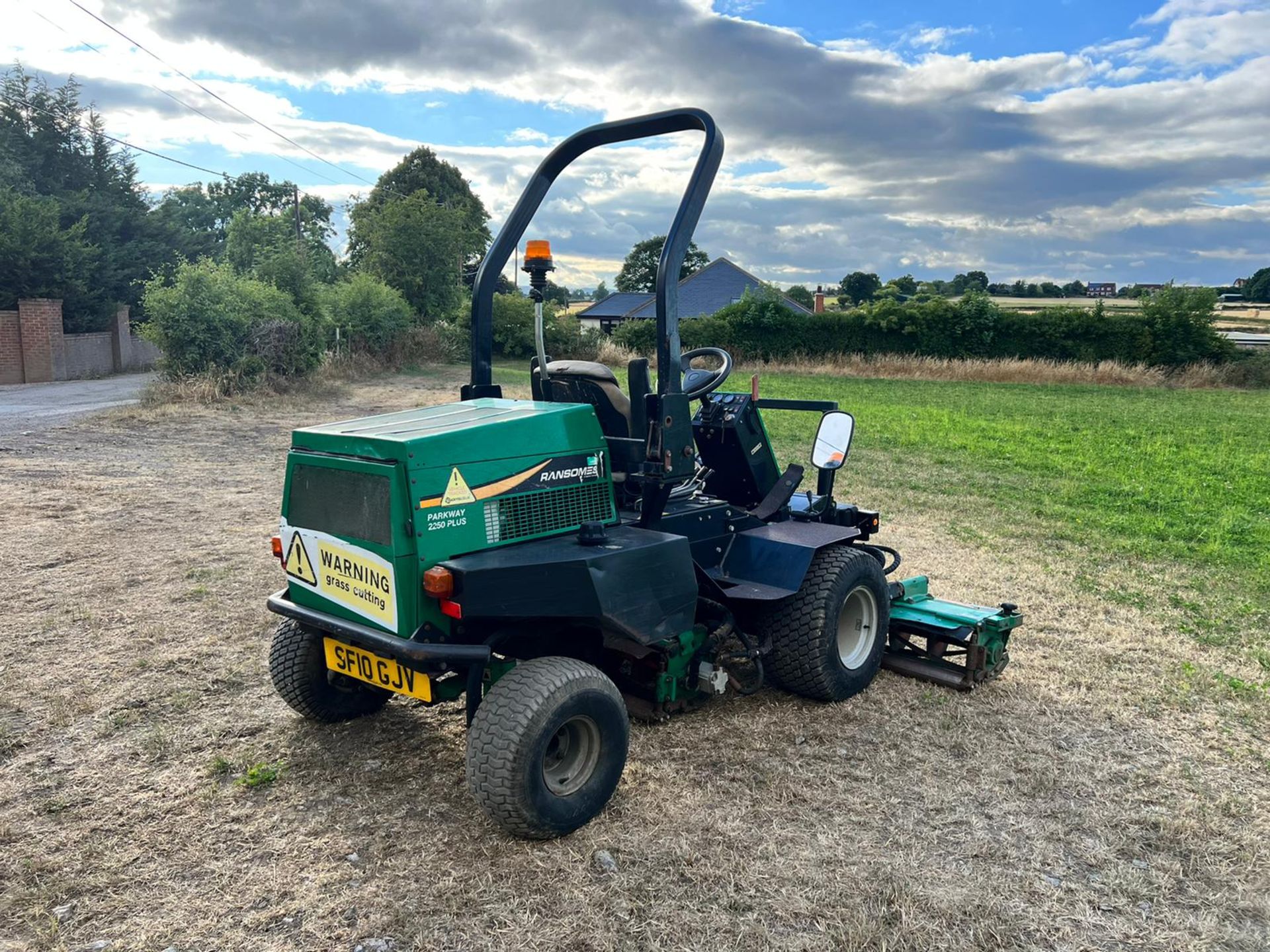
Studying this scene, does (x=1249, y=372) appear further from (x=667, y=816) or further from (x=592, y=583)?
(x=592, y=583)

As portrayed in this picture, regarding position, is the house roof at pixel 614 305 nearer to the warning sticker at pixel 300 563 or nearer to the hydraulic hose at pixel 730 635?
the hydraulic hose at pixel 730 635

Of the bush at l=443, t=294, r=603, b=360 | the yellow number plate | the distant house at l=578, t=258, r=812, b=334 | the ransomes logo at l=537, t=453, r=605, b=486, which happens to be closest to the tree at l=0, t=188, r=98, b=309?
the bush at l=443, t=294, r=603, b=360

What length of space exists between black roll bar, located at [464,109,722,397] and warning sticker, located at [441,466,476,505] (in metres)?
0.94

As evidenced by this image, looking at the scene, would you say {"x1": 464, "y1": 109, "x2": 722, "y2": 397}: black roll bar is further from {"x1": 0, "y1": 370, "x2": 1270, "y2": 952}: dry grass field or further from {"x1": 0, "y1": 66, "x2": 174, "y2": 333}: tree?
{"x1": 0, "y1": 66, "x2": 174, "y2": 333}: tree

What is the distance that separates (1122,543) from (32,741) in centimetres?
802

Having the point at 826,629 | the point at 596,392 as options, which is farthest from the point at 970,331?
the point at 596,392

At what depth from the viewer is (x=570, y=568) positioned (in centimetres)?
334

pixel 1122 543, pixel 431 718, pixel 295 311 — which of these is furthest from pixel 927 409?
pixel 431 718

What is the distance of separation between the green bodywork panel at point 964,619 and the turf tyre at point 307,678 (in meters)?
2.92

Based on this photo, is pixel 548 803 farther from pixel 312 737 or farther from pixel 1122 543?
pixel 1122 543

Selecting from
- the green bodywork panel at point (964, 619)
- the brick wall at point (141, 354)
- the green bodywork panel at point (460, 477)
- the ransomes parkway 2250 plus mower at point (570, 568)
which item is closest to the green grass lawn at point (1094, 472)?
the green bodywork panel at point (964, 619)

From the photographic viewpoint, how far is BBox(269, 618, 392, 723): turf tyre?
407 cm

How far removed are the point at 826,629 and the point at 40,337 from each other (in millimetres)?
26142

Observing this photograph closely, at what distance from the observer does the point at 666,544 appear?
12.0 ft
